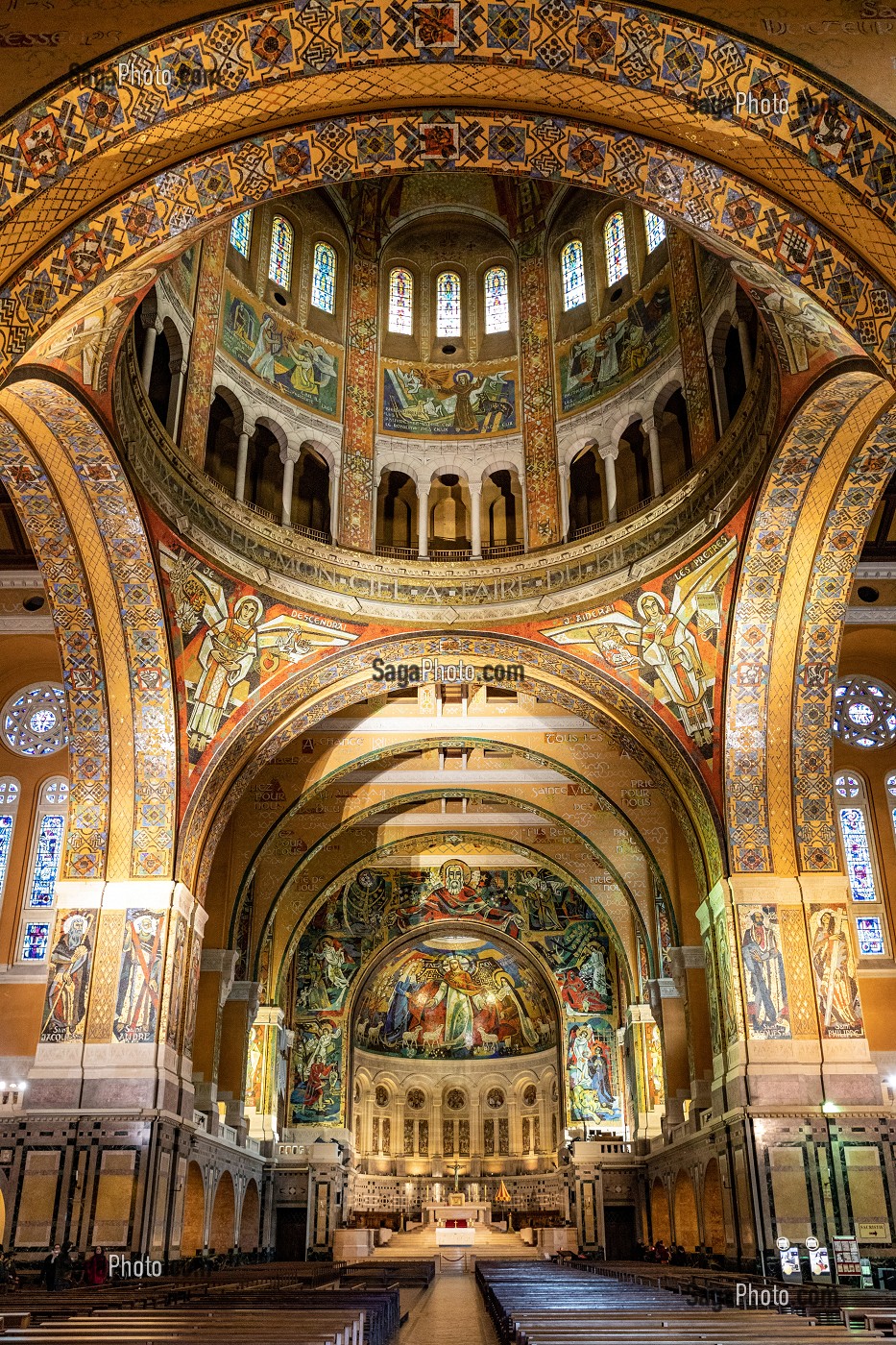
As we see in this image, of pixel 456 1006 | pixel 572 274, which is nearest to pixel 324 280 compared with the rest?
pixel 572 274

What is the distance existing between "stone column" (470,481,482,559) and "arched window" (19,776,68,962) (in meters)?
8.94

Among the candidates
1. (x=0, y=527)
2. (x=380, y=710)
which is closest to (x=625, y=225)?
(x=380, y=710)

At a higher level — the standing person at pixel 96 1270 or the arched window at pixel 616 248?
the arched window at pixel 616 248

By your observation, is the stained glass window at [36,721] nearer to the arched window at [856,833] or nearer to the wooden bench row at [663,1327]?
the arched window at [856,833]

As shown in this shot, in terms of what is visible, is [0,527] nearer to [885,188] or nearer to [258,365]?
[258,365]

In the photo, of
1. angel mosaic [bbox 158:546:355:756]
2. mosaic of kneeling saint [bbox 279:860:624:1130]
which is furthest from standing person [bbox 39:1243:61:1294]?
mosaic of kneeling saint [bbox 279:860:624:1130]

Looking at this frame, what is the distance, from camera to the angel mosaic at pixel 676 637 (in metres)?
17.9

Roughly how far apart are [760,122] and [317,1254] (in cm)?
2734

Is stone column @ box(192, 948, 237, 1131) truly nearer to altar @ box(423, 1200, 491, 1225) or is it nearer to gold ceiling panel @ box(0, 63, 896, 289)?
altar @ box(423, 1200, 491, 1225)

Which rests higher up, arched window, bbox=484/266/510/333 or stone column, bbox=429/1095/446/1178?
arched window, bbox=484/266/510/333

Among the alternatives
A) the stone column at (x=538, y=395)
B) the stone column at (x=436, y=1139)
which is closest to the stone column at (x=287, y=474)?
the stone column at (x=538, y=395)

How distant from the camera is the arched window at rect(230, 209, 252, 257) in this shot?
20.4 metres

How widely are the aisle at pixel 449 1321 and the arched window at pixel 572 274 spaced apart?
687 inches

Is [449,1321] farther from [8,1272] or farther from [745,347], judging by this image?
[745,347]
